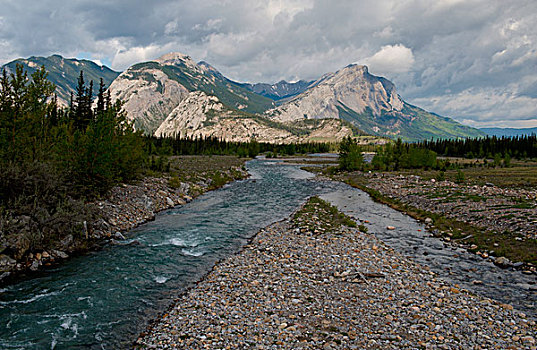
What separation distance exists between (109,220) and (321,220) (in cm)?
1777

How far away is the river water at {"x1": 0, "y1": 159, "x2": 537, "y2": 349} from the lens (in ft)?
34.2

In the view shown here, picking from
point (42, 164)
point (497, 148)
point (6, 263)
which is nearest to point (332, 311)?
point (6, 263)

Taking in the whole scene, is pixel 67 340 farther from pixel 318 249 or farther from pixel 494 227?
pixel 494 227

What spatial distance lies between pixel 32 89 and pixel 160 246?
15.8 metres

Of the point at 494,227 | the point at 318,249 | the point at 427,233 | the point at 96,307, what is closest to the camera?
the point at 96,307

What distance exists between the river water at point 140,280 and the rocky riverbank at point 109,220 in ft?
3.68

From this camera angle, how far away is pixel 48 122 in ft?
77.4

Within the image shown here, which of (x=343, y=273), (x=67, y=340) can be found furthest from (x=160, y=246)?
(x=343, y=273)

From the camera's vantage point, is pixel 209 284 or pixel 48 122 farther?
pixel 48 122

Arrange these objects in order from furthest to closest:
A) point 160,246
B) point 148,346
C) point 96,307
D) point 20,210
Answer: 1. point 160,246
2. point 20,210
3. point 96,307
4. point 148,346

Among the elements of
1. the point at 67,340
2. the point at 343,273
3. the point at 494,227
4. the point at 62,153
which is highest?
the point at 62,153

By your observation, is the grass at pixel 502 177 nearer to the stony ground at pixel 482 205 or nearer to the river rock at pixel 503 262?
the stony ground at pixel 482 205

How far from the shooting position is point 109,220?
22.9m

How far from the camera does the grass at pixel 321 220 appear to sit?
2252 centimetres
